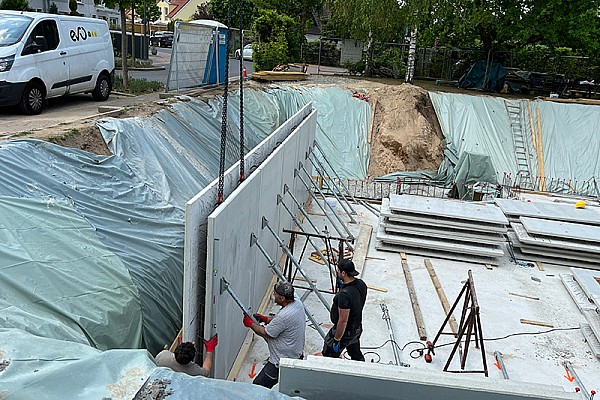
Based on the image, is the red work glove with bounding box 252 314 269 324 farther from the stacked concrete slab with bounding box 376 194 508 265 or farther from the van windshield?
the van windshield

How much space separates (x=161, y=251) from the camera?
6.23 metres

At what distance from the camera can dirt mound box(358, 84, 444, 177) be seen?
1561 centimetres

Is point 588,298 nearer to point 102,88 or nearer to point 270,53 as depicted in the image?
point 102,88

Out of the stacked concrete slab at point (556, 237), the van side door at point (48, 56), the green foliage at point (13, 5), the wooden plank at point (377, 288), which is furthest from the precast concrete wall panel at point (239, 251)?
the green foliage at point (13, 5)

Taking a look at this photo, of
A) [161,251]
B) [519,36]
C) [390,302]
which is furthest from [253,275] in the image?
[519,36]

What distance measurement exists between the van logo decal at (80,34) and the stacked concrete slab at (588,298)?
11.6m

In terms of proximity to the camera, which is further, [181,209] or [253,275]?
[181,209]

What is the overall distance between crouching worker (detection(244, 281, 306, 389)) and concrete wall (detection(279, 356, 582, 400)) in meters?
1.42

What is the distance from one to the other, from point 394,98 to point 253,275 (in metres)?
11.4

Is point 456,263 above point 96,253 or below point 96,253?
below

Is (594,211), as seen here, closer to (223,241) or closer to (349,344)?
(349,344)

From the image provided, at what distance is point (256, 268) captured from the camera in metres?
7.13

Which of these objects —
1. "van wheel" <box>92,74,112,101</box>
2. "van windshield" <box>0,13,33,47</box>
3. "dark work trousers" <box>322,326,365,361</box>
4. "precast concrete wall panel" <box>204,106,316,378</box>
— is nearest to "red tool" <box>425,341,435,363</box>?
"dark work trousers" <box>322,326,365,361</box>

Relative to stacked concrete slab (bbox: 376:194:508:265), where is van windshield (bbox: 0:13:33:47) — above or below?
above
